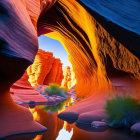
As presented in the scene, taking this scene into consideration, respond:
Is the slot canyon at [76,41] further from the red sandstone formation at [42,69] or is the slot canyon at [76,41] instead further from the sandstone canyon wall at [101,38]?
the red sandstone formation at [42,69]

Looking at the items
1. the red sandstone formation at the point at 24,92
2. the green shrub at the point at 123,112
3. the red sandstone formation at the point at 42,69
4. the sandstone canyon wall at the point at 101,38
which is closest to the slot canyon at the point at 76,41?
the sandstone canyon wall at the point at 101,38

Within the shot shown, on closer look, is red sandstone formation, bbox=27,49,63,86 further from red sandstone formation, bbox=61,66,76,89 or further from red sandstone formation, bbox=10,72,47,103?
red sandstone formation, bbox=61,66,76,89

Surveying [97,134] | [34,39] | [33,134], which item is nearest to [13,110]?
[33,134]

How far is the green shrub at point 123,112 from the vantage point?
11.4 ft

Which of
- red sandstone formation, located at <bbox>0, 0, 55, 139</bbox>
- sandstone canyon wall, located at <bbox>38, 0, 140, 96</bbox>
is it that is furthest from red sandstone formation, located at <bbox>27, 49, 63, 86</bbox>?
red sandstone formation, located at <bbox>0, 0, 55, 139</bbox>

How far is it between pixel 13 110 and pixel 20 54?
3.59 ft

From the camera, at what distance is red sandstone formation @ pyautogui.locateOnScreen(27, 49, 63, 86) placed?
19141 mm

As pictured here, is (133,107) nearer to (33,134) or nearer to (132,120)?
(132,120)

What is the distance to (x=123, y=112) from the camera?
351 cm

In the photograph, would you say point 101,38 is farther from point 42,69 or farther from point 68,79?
point 68,79

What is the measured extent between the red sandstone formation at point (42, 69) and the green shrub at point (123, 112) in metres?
15.0

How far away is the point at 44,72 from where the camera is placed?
2011 cm

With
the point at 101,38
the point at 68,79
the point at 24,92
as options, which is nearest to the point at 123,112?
the point at 101,38

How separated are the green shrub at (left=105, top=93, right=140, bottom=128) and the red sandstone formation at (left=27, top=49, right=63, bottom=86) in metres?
15.0
